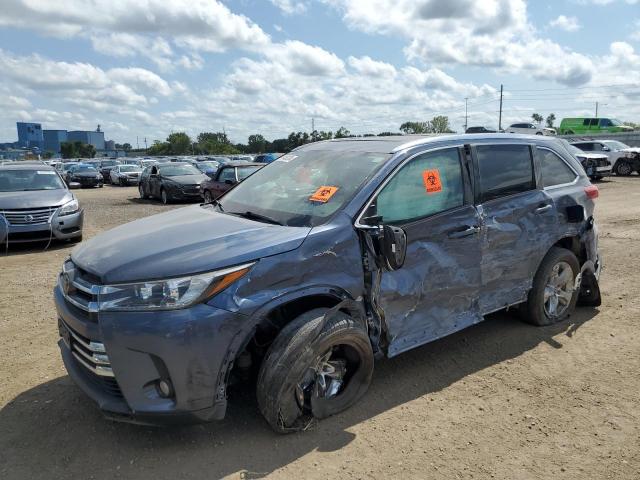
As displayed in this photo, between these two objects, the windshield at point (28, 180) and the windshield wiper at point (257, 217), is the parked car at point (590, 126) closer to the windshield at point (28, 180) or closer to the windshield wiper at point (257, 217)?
the windshield at point (28, 180)

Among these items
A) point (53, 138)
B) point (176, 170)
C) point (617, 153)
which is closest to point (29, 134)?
point (53, 138)

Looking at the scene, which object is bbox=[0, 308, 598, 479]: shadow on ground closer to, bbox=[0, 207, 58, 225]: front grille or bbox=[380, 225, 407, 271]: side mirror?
bbox=[380, 225, 407, 271]: side mirror

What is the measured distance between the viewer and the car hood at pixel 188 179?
18391 mm

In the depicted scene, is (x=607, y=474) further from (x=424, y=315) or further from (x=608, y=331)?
(x=608, y=331)

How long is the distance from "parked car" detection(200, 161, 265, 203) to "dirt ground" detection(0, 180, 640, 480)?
10668mm

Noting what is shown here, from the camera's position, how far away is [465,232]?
393 centimetres

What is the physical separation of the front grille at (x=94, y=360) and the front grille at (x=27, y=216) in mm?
6735

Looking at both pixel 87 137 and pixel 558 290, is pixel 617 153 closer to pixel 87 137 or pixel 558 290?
pixel 558 290

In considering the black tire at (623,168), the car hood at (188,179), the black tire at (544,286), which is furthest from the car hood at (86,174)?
the black tire at (544,286)

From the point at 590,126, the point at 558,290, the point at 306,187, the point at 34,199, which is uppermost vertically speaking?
the point at 590,126

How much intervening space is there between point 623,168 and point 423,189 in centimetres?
2533

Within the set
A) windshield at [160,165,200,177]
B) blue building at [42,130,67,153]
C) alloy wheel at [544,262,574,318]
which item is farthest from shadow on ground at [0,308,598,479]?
blue building at [42,130,67,153]

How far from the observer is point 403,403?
3.55 metres

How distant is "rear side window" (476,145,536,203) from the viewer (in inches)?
166
